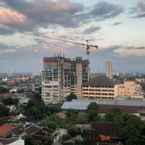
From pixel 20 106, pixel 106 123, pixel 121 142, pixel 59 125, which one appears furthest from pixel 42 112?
pixel 121 142

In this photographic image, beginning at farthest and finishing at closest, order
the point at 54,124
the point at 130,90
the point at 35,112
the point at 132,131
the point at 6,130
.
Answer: the point at 130,90 → the point at 35,112 → the point at 54,124 → the point at 6,130 → the point at 132,131

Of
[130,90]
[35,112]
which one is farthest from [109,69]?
[35,112]

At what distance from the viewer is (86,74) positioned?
85.9ft

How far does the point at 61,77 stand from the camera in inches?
970

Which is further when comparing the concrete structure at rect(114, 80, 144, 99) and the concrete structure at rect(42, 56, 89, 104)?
the concrete structure at rect(114, 80, 144, 99)

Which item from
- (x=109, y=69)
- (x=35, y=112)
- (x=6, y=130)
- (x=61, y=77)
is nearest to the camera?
(x=6, y=130)

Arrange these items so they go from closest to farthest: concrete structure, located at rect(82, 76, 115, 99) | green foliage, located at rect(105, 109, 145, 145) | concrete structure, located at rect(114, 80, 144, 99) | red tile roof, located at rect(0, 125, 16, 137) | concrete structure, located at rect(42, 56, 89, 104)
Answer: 1. green foliage, located at rect(105, 109, 145, 145)
2. red tile roof, located at rect(0, 125, 16, 137)
3. concrete structure, located at rect(42, 56, 89, 104)
4. concrete structure, located at rect(82, 76, 115, 99)
5. concrete structure, located at rect(114, 80, 144, 99)

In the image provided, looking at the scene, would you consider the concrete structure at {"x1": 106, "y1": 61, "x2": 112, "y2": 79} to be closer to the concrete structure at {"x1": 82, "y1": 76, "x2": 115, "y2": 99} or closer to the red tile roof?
the concrete structure at {"x1": 82, "y1": 76, "x2": 115, "y2": 99}

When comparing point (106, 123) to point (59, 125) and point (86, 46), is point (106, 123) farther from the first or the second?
point (86, 46)

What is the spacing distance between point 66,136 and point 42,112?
6.52 meters

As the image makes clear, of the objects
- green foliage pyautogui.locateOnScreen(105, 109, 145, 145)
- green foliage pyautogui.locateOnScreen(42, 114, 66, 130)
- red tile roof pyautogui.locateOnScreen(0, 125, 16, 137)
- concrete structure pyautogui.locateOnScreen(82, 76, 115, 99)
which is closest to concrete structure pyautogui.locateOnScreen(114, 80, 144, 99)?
concrete structure pyautogui.locateOnScreen(82, 76, 115, 99)

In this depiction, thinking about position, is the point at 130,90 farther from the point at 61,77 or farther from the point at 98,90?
the point at 61,77

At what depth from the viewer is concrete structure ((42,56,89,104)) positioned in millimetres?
24109

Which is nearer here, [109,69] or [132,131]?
[132,131]
